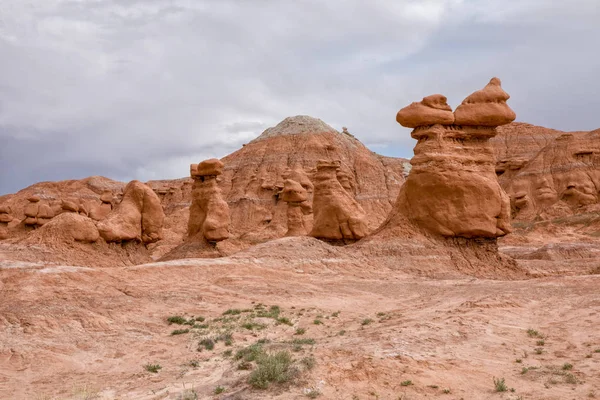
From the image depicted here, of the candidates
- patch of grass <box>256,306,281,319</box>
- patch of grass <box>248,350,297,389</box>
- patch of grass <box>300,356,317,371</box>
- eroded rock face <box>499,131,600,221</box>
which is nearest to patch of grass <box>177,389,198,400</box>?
patch of grass <box>248,350,297,389</box>

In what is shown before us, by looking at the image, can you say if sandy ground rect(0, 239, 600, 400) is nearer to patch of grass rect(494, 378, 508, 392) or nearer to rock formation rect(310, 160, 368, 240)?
patch of grass rect(494, 378, 508, 392)

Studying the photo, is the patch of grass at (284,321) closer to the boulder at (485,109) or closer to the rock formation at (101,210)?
the boulder at (485,109)

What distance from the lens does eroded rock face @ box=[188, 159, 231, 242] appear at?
29000 mm

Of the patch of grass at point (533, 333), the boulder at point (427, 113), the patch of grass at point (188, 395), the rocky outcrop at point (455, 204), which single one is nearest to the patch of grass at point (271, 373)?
the patch of grass at point (188, 395)

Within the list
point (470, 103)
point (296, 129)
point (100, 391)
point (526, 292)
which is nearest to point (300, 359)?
point (100, 391)

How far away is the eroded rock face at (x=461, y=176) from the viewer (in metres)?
22.9

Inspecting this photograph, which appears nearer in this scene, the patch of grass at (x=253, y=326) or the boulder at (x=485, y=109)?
the patch of grass at (x=253, y=326)

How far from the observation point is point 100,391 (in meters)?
8.20

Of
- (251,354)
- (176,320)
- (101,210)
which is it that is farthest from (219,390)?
(101,210)

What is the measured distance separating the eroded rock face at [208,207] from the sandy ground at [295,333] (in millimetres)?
9967

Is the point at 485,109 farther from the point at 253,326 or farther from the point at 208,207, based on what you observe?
the point at 253,326

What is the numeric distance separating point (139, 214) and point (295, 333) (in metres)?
16.1

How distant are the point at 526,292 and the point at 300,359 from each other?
9.85 meters

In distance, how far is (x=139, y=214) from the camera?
84.8 ft
